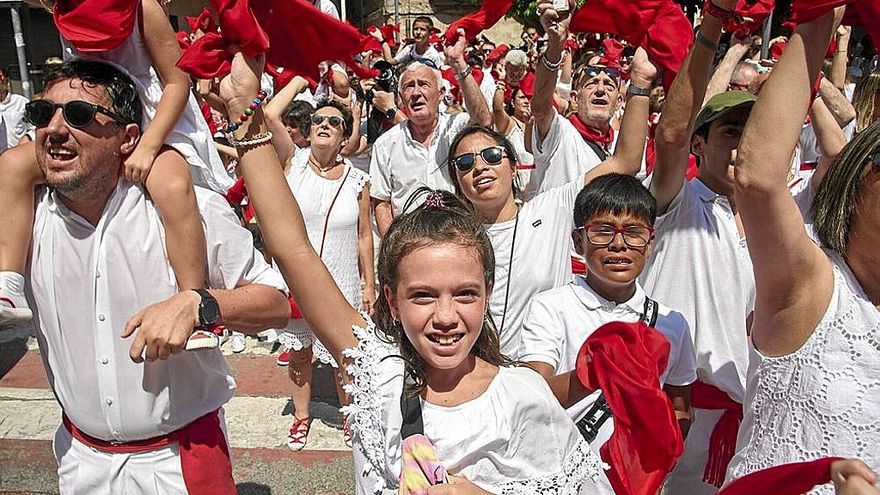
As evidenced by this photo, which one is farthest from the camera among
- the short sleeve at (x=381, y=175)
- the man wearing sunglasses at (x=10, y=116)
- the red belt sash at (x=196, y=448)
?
the man wearing sunglasses at (x=10, y=116)

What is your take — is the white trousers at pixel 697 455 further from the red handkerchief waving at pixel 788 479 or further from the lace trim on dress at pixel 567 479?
the red handkerchief waving at pixel 788 479

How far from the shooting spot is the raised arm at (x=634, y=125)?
8.43 ft

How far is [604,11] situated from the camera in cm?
276

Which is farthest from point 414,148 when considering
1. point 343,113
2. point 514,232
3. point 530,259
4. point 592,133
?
point 530,259

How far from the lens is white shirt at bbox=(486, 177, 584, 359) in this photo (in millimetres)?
3025

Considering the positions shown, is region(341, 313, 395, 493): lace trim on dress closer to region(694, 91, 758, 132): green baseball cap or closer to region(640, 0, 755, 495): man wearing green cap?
region(640, 0, 755, 495): man wearing green cap

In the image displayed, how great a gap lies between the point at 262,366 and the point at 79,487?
132 inches

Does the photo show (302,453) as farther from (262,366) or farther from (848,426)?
(848,426)

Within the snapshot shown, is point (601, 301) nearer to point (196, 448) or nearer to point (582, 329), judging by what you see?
point (582, 329)

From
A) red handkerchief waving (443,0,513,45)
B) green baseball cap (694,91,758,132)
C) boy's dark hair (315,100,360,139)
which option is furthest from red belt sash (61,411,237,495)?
boy's dark hair (315,100,360,139)

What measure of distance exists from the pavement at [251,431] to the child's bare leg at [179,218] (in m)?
2.17

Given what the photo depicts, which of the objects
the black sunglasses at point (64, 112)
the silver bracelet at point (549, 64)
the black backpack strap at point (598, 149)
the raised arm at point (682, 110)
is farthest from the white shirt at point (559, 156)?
the black sunglasses at point (64, 112)

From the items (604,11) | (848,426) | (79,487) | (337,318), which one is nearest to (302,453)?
(79,487)

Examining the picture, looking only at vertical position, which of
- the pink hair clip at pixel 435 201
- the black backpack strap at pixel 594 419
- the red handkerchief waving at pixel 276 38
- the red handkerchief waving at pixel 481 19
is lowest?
the black backpack strap at pixel 594 419
